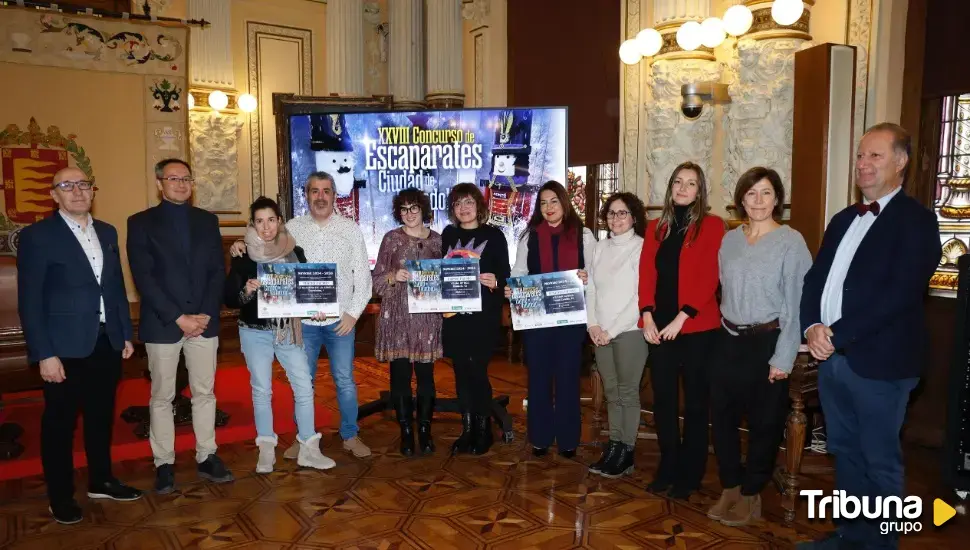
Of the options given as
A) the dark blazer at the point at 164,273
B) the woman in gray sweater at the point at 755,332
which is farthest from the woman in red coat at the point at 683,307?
the dark blazer at the point at 164,273

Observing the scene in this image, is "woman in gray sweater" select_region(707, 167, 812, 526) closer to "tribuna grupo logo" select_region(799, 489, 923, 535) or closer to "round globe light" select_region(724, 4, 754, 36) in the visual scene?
"tribuna grupo logo" select_region(799, 489, 923, 535)

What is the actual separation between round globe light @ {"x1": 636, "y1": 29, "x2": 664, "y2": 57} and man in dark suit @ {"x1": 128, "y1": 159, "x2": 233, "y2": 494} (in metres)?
3.26

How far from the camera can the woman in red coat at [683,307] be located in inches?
122

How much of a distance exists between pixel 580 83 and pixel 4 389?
523 cm

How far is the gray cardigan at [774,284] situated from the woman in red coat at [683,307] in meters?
0.21

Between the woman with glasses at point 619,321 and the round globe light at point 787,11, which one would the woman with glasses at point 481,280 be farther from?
the round globe light at point 787,11

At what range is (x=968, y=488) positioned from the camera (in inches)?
129

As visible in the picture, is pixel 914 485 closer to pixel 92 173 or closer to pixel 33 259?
pixel 33 259

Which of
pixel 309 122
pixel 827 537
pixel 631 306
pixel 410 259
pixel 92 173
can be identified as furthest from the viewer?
pixel 92 173

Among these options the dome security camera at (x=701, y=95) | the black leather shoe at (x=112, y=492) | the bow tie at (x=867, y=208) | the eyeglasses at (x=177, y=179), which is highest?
the dome security camera at (x=701, y=95)

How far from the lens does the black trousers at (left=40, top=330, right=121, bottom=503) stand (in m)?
3.11

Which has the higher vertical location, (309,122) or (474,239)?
(309,122)

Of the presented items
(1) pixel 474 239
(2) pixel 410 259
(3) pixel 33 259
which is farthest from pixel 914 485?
(3) pixel 33 259

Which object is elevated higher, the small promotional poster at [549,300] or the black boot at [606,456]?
the small promotional poster at [549,300]
